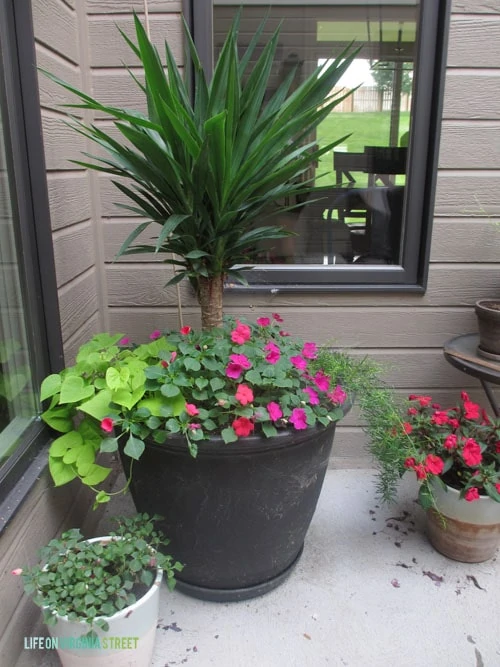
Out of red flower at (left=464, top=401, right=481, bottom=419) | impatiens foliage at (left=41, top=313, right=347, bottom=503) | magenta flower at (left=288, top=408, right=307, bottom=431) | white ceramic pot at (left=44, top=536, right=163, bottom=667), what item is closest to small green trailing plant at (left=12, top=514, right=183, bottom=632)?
white ceramic pot at (left=44, top=536, right=163, bottom=667)

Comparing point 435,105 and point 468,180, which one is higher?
point 435,105

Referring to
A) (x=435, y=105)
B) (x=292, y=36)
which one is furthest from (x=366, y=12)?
(x=435, y=105)

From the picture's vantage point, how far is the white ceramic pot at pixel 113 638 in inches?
49.6

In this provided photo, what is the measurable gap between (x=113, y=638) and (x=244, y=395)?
2.10ft

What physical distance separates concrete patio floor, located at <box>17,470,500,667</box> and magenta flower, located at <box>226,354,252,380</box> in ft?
2.46

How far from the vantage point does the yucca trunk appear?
1726 mm

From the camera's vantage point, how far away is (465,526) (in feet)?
5.83

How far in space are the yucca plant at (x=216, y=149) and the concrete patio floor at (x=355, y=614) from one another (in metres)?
Result: 1.03

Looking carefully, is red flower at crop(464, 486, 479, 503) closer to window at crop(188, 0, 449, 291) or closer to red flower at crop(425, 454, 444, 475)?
red flower at crop(425, 454, 444, 475)

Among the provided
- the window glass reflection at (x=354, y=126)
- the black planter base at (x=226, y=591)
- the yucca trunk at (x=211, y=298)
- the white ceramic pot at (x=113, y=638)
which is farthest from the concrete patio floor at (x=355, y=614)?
the window glass reflection at (x=354, y=126)

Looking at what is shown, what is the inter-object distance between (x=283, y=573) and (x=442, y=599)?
1.62 ft

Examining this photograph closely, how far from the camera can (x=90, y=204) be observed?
6.88ft

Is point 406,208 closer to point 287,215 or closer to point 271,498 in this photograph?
point 287,215

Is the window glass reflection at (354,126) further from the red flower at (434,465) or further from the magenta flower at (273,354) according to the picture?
the red flower at (434,465)
